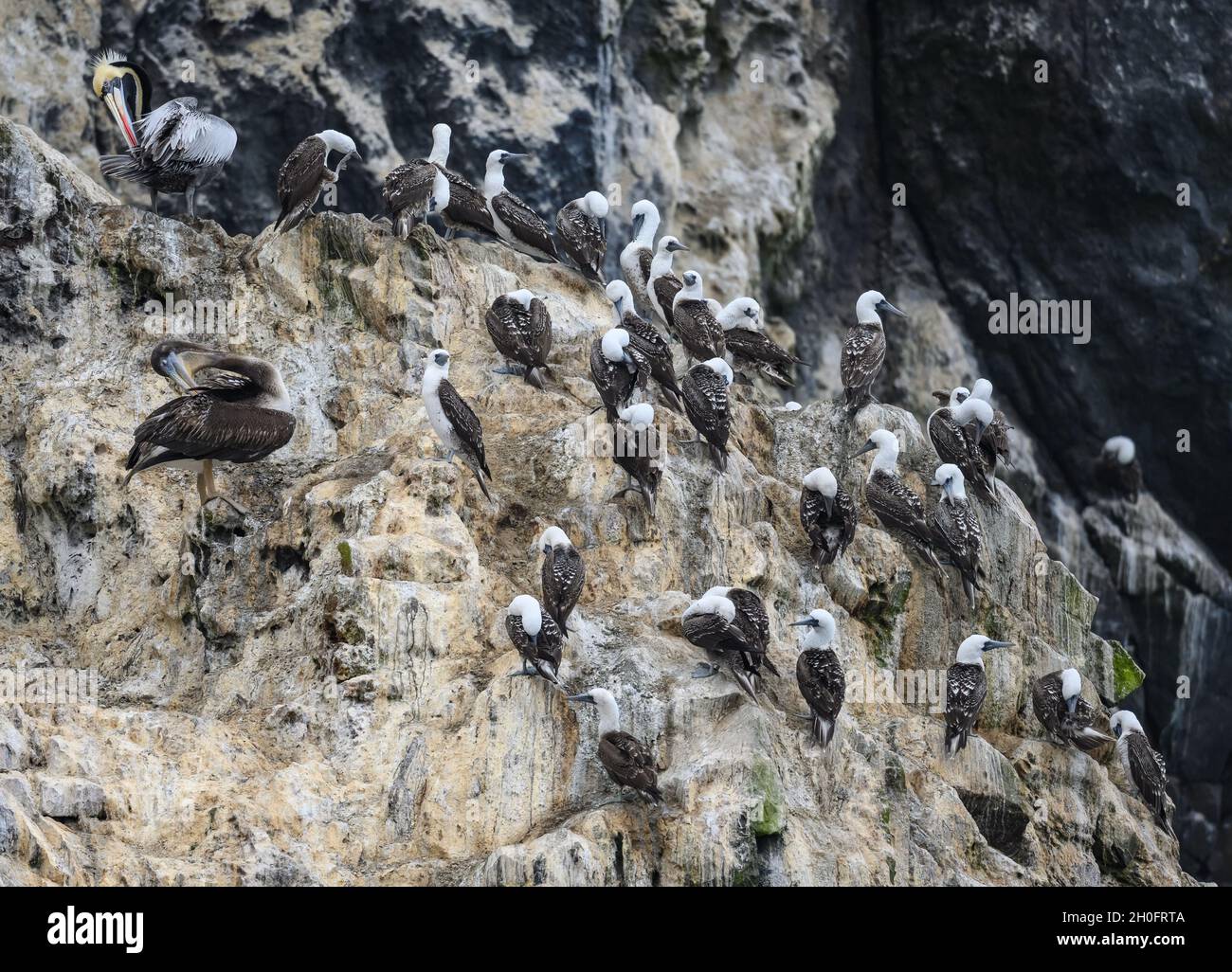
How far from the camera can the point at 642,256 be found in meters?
21.8

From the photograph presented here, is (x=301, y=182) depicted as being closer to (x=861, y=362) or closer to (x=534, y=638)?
(x=861, y=362)

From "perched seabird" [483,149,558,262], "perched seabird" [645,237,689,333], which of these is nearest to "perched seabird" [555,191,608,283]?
"perched seabird" [483,149,558,262]

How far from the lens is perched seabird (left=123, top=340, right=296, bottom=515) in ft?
51.4

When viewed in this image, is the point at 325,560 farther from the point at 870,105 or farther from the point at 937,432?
the point at 870,105

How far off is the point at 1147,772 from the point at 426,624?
7.93 metres

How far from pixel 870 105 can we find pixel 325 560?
17.9 meters

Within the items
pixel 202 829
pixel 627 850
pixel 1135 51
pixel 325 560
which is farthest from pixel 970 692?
pixel 1135 51

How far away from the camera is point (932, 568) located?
18.4 meters

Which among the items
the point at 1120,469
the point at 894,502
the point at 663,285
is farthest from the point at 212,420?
the point at 1120,469

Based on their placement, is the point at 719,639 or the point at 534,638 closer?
the point at 534,638

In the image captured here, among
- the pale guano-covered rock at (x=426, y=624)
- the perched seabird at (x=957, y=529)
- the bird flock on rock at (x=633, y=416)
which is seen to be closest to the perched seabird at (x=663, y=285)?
the bird flock on rock at (x=633, y=416)

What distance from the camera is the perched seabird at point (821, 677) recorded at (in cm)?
1549

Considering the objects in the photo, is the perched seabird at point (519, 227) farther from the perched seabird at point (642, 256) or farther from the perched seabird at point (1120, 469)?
the perched seabird at point (1120, 469)

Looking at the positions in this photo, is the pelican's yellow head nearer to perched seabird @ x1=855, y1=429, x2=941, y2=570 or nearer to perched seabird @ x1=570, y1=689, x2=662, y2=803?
perched seabird @ x1=855, y1=429, x2=941, y2=570
